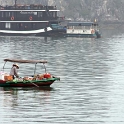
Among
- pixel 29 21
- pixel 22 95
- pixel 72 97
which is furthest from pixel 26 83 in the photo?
pixel 29 21

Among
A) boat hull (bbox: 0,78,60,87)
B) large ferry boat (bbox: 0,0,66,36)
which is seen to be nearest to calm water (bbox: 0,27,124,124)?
boat hull (bbox: 0,78,60,87)

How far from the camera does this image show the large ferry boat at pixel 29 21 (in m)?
174

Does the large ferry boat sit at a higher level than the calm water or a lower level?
lower

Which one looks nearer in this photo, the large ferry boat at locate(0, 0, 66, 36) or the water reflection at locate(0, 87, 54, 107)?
the water reflection at locate(0, 87, 54, 107)

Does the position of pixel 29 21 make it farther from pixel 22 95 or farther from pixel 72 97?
pixel 72 97

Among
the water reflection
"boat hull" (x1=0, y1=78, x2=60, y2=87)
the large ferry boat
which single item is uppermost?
"boat hull" (x1=0, y1=78, x2=60, y2=87)

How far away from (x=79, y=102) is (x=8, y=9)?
11993cm

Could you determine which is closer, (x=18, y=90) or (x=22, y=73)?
(x=18, y=90)

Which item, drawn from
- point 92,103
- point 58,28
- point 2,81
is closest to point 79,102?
point 92,103

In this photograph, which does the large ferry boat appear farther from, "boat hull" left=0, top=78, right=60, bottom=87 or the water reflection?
the water reflection

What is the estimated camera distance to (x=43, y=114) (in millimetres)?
51219

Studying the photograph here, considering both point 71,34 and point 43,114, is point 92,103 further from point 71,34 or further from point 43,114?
point 71,34

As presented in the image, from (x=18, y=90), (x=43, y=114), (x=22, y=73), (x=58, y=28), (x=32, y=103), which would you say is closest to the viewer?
(x=43, y=114)

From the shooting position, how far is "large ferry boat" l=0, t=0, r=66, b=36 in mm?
174125
